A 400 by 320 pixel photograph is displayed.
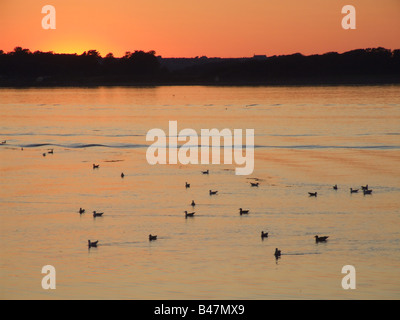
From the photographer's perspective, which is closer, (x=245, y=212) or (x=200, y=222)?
(x=200, y=222)

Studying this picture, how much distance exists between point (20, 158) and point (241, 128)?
70.9 ft

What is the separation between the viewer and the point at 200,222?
2753 cm

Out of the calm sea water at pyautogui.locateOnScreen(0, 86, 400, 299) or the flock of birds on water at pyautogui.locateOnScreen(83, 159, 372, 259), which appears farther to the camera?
A: the flock of birds on water at pyautogui.locateOnScreen(83, 159, 372, 259)

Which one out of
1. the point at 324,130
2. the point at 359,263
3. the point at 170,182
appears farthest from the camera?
the point at 324,130

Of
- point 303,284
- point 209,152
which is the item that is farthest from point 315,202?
point 209,152

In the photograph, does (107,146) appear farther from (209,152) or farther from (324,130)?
(324,130)

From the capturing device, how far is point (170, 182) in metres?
36.3

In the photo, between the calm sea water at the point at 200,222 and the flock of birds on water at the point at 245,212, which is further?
the flock of birds on water at the point at 245,212

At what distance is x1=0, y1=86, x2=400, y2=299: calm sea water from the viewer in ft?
67.5

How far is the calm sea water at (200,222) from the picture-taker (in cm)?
2056

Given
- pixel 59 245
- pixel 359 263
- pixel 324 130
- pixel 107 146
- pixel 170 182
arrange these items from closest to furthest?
1. pixel 359 263
2. pixel 59 245
3. pixel 170 182
4. pixel 107 146
5. pixel 324 130

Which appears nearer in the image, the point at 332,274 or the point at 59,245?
the point at 332,274

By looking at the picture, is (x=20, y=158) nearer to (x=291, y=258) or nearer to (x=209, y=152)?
(x=209, y=152)

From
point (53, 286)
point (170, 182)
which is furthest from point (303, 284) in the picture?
point (170, 182)
